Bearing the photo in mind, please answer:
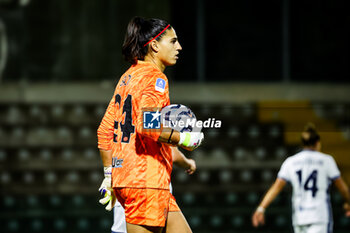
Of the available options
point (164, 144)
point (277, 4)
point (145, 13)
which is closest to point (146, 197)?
point (164, 144)

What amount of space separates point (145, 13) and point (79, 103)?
1.77 meters

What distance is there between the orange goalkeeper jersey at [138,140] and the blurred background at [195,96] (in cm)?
554

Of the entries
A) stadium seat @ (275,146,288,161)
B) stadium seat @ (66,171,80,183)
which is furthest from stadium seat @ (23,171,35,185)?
stadium seat @ (275,146,288,161)

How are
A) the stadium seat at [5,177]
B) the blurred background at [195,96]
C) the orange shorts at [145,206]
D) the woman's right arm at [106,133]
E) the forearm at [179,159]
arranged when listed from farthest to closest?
the stadium seat at [5,177] → the blurred background at [195,96] → the forearm at [179,159] → the woman's right arm at [106,133] → the orange shorts at [145,206]

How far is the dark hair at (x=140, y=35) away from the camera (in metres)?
3.15

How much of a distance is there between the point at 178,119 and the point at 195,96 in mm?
6720

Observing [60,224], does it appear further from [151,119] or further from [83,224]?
[151,119]

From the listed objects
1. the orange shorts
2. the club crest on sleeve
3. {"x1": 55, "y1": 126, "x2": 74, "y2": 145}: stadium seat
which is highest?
the club crest on sleeve

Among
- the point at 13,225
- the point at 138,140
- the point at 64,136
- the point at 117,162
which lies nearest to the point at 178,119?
the point at 138,140

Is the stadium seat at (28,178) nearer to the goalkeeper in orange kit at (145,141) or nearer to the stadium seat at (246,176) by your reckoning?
the stadium seat at (246,176)

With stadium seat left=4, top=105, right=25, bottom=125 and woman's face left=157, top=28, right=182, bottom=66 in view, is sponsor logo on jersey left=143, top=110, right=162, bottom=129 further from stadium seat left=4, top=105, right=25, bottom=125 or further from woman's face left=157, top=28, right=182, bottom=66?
stadium seat left=4, top=105, right=25, bottom=125

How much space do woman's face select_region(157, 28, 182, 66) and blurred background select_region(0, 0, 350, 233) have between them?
556cm

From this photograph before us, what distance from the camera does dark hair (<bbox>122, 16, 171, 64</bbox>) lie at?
3.15 m

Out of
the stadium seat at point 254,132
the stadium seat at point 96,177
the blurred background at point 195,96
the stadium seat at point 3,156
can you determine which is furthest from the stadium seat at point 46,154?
the stadium seat at point 254,132
